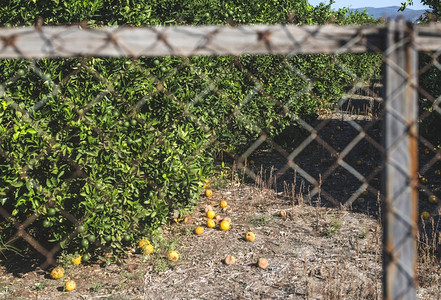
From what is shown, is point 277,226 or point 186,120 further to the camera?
point 277,226

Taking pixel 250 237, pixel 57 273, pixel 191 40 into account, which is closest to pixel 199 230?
pixel 250 237

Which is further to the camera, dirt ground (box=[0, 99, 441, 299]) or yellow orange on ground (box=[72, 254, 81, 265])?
yellow orange on ground (box=[72, 254, 81, 265])

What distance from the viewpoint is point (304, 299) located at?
3.69 meters

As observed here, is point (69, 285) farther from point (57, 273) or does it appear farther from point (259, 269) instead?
point (259, 269)

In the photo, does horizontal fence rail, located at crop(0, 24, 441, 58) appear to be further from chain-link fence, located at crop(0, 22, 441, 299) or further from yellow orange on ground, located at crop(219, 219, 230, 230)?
yellow orange on ground, located at crop(219, 219, 230, 230)

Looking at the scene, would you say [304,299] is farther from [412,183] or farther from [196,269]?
[412,183]

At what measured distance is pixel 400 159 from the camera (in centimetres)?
156

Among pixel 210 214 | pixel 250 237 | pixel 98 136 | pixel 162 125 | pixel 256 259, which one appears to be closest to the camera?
pixel 98 136

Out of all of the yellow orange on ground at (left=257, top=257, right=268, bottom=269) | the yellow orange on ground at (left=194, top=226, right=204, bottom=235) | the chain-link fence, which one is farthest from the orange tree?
the yellow orange on ground at (left=257, top=257, right=268, bottom=269)

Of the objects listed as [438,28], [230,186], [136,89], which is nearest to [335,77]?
[230,186]

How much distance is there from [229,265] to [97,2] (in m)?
2.69

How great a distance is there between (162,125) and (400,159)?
3082 millimetres

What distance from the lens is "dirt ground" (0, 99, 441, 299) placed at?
151 inches

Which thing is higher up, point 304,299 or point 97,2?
point 97,2
